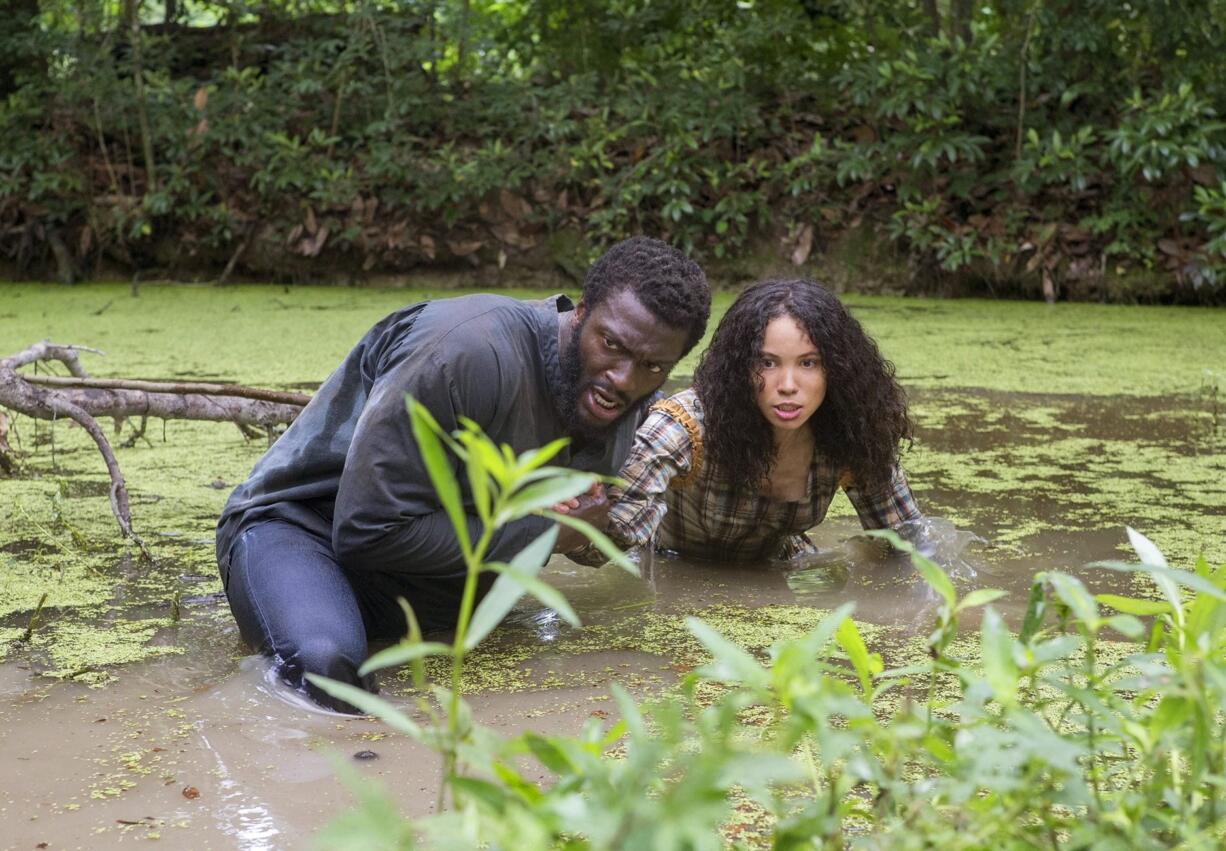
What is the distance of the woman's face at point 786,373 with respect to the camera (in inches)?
106

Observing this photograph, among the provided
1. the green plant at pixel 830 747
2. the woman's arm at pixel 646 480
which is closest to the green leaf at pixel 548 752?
the green plant at pixel 830 747

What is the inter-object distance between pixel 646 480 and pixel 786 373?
1.09 feet

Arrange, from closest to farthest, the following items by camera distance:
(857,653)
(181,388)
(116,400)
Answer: (857,653), (181,388), (116,400)

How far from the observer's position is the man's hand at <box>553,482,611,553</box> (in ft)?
7.69

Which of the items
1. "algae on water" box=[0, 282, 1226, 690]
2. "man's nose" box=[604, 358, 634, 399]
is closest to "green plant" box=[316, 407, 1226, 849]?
"man's nose" box=[604, 358, 634, 399]

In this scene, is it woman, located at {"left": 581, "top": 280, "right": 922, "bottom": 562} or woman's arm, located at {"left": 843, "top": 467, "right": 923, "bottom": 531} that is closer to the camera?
woman, located at {"left": 581, "top": 280, "right": 922, "bottom": 562}

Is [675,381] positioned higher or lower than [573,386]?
lower

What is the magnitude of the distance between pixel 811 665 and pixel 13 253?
845 centimetres

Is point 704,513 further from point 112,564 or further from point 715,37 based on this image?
point 715,37

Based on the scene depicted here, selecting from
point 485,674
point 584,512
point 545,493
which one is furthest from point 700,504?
point 545,493

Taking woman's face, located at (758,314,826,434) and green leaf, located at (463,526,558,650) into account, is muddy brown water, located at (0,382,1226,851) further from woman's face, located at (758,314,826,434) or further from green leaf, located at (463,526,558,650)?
woman's face, located at (758,314,826,434)

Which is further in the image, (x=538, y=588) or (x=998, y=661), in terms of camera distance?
(x=998, y=661)

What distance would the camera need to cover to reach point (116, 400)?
11.3 ft

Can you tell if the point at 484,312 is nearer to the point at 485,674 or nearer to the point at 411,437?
the point at 411,437
